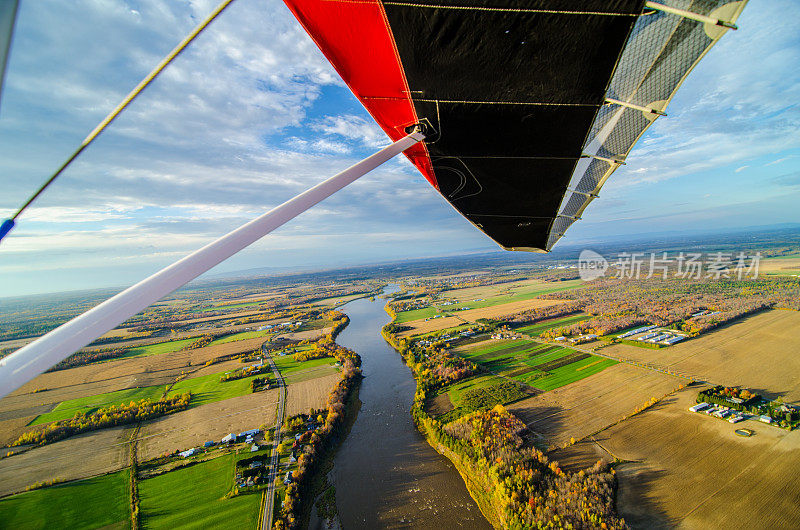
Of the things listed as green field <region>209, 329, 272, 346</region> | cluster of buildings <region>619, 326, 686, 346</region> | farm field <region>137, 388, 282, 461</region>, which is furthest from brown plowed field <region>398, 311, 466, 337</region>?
green field <region>209, 329, 272, 346</region>

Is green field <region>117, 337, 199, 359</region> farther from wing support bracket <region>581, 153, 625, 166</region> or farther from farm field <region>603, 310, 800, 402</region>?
farm field <region>603, 310, 800, 402</region>

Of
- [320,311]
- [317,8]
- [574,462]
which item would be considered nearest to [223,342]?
[320,311]

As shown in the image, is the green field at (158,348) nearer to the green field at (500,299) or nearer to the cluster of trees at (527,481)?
the green field at (500,299)

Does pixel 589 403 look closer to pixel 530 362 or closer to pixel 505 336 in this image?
pixel 530 362

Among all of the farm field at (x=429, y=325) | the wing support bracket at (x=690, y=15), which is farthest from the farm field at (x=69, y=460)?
the wing support bracket at (x=690, y=15)

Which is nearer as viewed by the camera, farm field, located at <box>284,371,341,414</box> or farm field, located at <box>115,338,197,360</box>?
farm field, located at <box>284,371,341,414</box>

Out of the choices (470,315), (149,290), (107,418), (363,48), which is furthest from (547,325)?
(107,418)

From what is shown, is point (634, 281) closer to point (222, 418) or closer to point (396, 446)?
point (396, 446)
